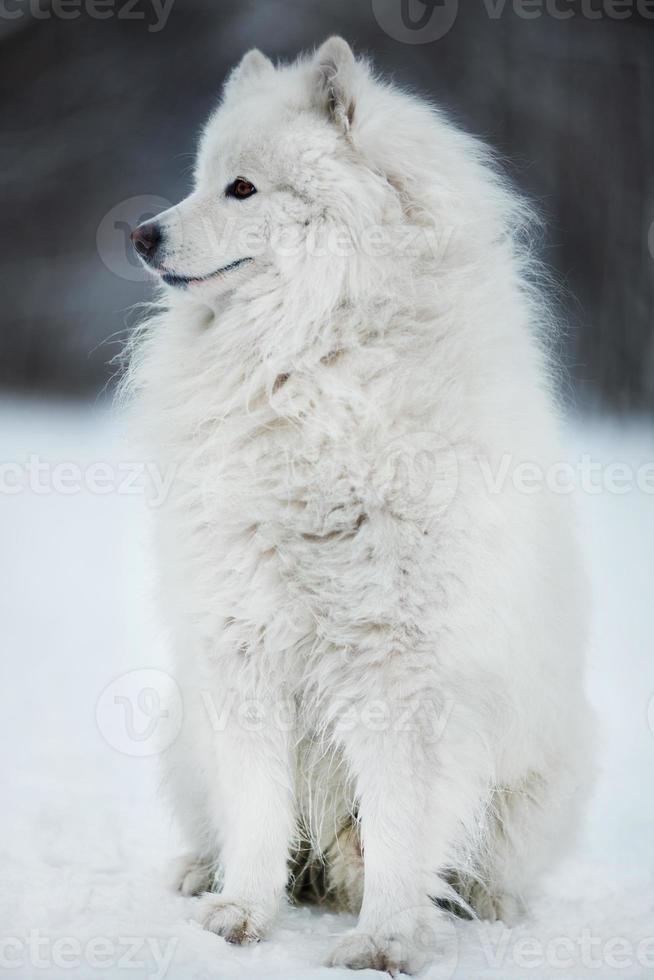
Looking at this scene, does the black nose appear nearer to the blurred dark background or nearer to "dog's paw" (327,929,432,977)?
"dog's paw" (327,929,432,977)

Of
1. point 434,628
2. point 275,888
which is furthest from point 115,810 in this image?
point 434,628

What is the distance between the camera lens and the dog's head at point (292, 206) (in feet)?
6.69

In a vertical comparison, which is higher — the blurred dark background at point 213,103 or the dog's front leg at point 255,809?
Answer: the blurred dark background at point 213,103

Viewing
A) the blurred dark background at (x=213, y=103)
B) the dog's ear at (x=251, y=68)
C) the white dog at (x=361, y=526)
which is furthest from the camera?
the blurred dark background at (x=213, y=103)

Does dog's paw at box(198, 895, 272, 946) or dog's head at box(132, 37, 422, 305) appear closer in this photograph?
dog's paw at box(198, 895, 272, 946)

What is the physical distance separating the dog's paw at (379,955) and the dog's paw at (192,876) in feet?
2.23

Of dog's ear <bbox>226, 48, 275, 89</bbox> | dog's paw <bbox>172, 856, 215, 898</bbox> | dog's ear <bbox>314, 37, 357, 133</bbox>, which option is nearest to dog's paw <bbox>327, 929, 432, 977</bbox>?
dog's paw <bbox>172, 856, 215, 898</bbox>

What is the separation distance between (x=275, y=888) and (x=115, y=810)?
1083 mm

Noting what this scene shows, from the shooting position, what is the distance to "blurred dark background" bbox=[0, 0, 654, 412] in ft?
14.3

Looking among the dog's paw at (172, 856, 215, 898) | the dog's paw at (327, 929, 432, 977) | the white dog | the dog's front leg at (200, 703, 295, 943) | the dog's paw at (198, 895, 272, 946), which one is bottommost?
the dog's paw at (172, 856, 215, 898)

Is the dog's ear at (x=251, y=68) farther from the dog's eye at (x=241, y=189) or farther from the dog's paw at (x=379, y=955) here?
the dog's paw at (x=379, y=955)

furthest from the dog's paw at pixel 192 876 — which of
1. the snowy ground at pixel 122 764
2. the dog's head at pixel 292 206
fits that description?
the dog's head at pixel 292 206

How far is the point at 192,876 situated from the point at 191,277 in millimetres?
1515

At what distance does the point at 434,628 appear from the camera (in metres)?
1.84
